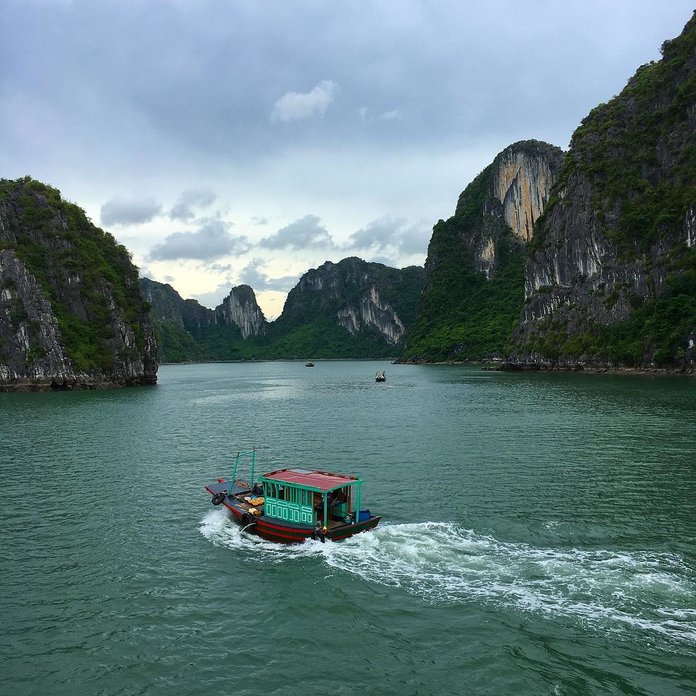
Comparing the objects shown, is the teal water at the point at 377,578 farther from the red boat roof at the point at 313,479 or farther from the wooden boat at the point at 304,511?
the red boat roof at the point at 313,479

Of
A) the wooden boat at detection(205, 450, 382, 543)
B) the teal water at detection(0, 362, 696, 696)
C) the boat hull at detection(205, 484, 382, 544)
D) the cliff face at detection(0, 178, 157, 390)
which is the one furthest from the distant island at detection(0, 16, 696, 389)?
the boat hull at detection(205, 484, 382, 544)

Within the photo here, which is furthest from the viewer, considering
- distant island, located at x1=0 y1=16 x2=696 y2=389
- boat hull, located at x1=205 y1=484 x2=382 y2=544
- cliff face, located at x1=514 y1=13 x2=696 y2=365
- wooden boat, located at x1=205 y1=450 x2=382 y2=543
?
cliff face, located at x1=514 y1=13 x2=696 y2=365

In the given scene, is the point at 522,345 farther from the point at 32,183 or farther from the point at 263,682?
the point at 263,682

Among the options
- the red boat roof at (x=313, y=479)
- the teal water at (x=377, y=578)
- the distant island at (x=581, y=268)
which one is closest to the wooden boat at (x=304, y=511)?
the red boat roof at (x=313, y=479)

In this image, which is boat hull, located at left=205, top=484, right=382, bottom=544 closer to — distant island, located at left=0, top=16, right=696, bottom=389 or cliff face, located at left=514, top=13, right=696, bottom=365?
distant island, located at left=0, top=16, right=696, bottom=389

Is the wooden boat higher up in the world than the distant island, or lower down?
lower down

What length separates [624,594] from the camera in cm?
1655

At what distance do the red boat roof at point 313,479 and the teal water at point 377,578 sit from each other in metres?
2.42

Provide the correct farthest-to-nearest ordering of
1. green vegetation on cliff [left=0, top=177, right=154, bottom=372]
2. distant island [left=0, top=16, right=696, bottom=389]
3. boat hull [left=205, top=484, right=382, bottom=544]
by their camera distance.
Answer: green vegetation on cliff [left=0, top=177, right=154, bottom=372]
distant island [left=0, top=16, right=696, bottom=389]
boat hull [left=205, top=484, right=382, bottom=544]

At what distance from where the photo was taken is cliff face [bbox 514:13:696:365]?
344 ft

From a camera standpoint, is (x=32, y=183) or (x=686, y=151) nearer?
(x=686, y=151)

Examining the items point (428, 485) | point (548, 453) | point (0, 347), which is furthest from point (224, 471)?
point (0, 347)

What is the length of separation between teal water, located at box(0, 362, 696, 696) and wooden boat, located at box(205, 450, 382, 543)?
761mm

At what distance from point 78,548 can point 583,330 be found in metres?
124
